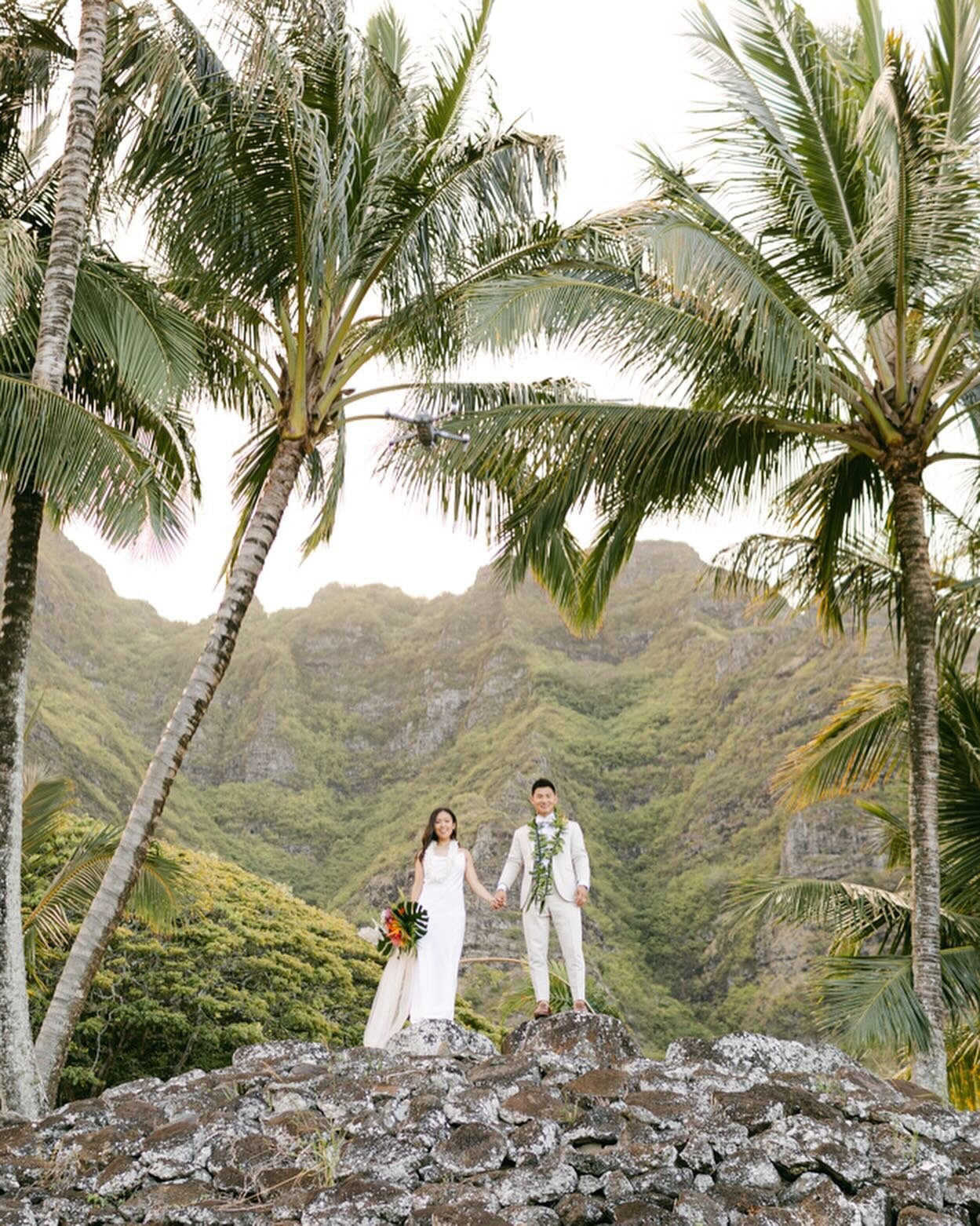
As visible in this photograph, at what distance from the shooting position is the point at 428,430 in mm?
9555

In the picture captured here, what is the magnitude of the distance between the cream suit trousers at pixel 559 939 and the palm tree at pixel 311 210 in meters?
2.78

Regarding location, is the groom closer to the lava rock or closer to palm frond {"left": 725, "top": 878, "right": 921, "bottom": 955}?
the lava rock

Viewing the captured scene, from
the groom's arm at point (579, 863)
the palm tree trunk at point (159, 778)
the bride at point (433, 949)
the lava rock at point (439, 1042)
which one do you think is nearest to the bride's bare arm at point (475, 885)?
the bride at point (433, 949)

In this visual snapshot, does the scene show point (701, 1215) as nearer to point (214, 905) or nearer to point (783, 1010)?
point (214, 905)

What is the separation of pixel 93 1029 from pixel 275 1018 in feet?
9.73

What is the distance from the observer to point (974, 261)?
890cm

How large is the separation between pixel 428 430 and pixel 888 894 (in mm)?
6487

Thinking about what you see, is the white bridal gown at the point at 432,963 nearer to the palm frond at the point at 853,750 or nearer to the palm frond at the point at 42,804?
the palm frond at the point at 42,804

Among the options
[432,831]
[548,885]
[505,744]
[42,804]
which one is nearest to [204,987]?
[42,804]

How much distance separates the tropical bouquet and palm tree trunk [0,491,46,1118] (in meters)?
2.35

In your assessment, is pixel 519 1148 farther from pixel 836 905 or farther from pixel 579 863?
pixel 836 905

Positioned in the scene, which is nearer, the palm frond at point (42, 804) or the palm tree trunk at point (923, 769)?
the palm tree trunk at point (923, 769)

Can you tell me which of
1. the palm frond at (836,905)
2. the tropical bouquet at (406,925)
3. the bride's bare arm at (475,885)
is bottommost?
the tropical bouquet at (406,925)

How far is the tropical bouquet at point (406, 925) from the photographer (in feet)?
26.2
